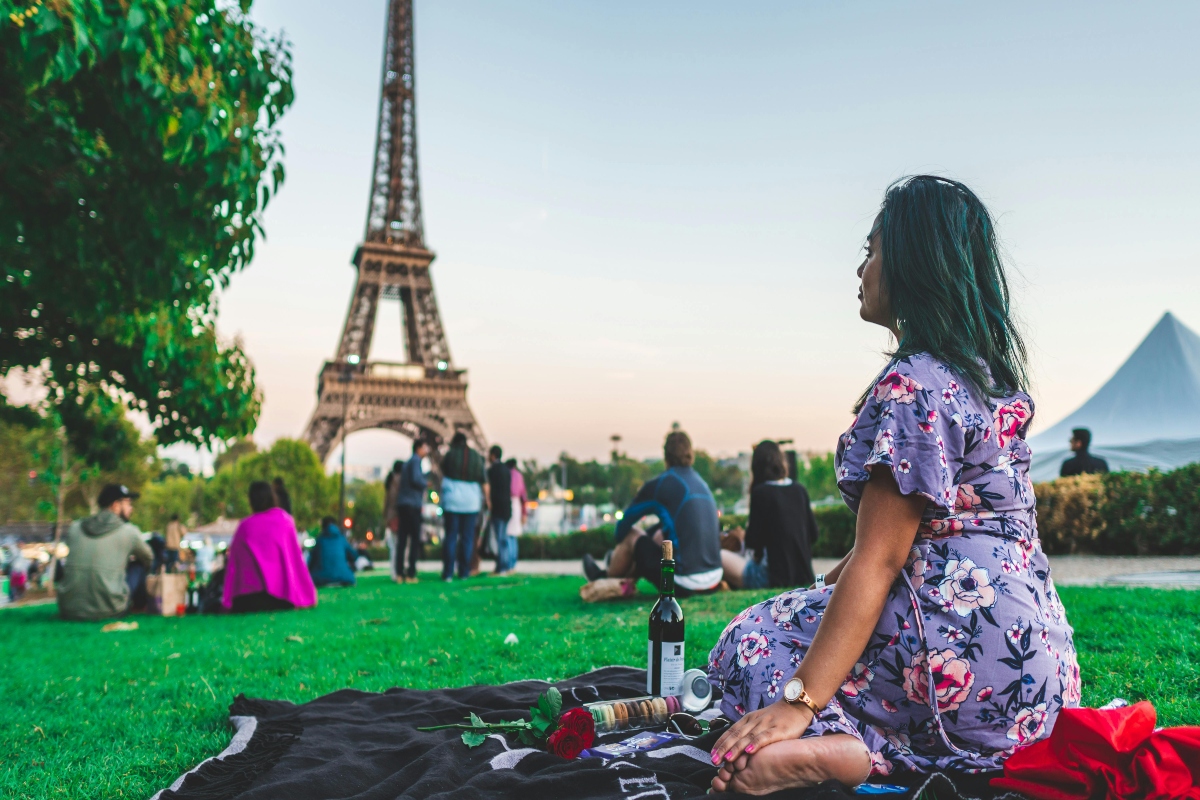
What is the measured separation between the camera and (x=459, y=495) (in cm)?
1075

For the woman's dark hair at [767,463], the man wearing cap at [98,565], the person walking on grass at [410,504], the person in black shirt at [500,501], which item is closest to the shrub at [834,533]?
the person in black shirt at [500,501]

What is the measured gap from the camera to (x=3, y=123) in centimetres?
527

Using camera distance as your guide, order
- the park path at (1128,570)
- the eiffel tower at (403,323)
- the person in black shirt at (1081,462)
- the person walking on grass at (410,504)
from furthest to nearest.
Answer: the eiffel tower at (403,323)
the person in black shirt at (1081,462)
the person walking on grass at (410,504)
the park path at (1128,570)

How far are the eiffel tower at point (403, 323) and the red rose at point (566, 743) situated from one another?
33892 millimetres

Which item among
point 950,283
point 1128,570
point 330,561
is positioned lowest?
point 1128,570

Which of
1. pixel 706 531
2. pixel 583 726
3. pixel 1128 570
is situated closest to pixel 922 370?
pixel 583 726

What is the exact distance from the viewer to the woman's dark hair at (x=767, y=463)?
6.75m

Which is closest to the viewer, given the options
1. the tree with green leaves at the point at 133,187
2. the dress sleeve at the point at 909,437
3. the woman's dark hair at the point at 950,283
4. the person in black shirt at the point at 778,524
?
the dress sleeve at the point at 909,437

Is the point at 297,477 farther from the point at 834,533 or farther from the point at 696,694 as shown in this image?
the point at 696,694

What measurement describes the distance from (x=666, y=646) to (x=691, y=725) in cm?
32

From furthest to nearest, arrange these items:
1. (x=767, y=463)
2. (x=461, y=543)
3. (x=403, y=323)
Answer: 1. (x=403, y=323)
2. (x=461, y=543)
3. (x=767, y=463)

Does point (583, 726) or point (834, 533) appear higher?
point (583, 726)

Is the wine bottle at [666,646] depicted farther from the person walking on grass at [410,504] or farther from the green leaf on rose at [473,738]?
the person walking on grass at [410,504]

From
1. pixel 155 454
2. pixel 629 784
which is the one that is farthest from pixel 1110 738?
pixel 155 454
